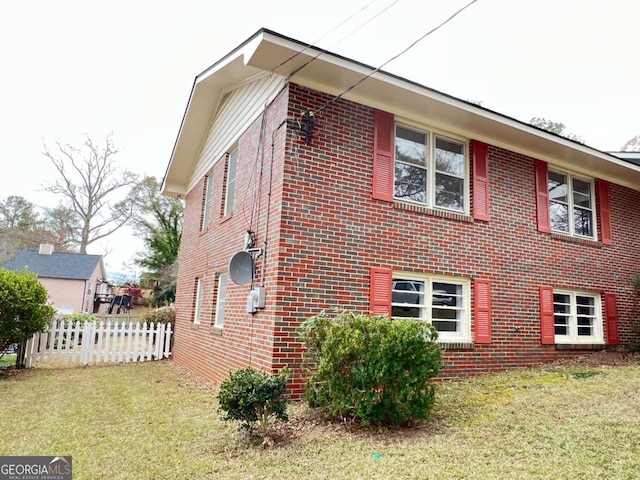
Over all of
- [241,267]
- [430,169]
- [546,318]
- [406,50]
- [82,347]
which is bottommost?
[82,347]

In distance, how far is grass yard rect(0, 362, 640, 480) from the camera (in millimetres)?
3422

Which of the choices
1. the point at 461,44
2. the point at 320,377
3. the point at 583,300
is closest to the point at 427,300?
the point at 320,377

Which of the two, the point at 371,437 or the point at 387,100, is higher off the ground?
the point at 387,100

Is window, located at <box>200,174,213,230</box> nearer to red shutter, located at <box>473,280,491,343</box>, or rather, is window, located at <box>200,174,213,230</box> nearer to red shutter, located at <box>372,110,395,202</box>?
red shutter, located at <box>372,110,395,202</box>

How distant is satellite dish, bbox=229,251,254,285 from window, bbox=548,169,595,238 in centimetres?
639

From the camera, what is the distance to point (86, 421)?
5184 millimetres

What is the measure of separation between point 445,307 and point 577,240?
155 inches

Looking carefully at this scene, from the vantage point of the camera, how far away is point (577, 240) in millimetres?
9055

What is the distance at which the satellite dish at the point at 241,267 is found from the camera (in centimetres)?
651

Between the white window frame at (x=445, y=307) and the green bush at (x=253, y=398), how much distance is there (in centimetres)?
305

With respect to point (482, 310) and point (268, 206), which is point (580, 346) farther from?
point (268, 206)

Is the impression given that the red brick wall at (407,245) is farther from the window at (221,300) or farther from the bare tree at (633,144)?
the bare tree at (633,144)

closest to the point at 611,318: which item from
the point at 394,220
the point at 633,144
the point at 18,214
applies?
the point at 394,220

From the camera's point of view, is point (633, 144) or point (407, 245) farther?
point (633, 144)
